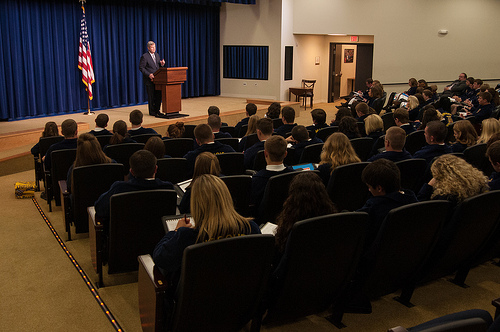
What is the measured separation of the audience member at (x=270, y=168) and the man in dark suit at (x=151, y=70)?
7.32 m

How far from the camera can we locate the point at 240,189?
Result: 11.9ft

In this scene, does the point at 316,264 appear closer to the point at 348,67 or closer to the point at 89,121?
the point at 89,121

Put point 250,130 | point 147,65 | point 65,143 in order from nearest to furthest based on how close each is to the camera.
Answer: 1. point 65,143
2. point 250,130
3. point 147,65

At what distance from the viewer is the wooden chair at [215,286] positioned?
2.21 metres

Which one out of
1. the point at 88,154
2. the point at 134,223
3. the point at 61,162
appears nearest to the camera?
the point at 134,223

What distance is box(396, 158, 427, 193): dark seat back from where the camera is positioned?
4.14m

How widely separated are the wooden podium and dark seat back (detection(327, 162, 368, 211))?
6.84 metres

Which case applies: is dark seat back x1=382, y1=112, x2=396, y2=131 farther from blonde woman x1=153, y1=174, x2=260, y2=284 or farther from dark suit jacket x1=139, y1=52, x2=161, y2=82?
blonde woman x1=153, y1=174, x2=260, y2=284

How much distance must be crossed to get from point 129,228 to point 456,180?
2.26 m

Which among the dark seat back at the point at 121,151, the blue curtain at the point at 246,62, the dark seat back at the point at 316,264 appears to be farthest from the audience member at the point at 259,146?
the blue curtain at the point at 246,62

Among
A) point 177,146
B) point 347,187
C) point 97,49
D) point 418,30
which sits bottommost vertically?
point 347,187

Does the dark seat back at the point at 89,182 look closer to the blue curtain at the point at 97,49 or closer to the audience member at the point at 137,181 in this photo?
the audience member at the point at 137,181

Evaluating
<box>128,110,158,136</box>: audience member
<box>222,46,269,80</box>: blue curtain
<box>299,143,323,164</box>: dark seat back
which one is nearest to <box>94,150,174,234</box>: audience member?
<box>299,143,323,164</box>: dark seat back

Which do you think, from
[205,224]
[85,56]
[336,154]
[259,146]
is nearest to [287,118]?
[259,146]
